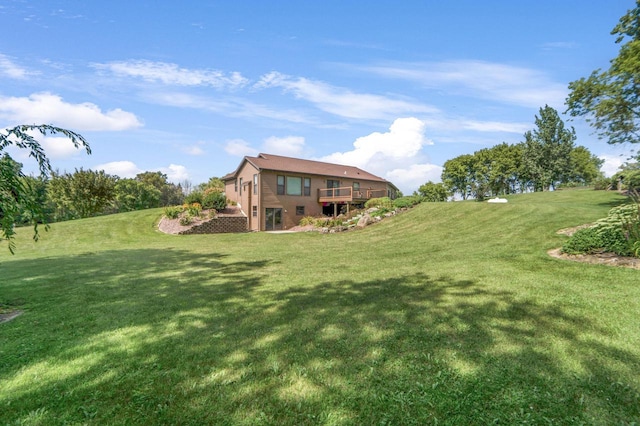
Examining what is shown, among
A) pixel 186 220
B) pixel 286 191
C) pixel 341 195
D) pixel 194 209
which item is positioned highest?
pixel 286 191

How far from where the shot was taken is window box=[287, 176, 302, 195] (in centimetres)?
2718

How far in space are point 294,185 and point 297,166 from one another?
2.52m

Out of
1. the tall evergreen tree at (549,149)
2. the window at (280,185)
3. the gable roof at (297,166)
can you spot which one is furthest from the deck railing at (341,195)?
the tall evergreen tree at (549,149)

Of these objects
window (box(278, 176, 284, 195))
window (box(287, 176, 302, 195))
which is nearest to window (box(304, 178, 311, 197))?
window (box(287, 176, 302, 195))

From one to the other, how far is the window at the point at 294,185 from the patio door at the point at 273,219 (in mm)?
2157

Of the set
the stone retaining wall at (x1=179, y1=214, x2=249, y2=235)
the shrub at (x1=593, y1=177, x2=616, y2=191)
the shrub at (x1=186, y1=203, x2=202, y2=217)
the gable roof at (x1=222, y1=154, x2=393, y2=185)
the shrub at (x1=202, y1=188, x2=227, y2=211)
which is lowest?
the stone retaining wall at (x1=179, y1=214, x2=249, y2=235)

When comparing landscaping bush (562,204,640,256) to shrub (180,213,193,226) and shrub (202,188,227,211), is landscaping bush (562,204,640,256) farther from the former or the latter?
A: shrub (202,188,227,211)

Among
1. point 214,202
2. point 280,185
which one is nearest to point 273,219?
point 280,185

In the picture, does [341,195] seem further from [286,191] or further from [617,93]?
[617,93]

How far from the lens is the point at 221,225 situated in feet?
80.3

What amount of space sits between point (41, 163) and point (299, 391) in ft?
22.5

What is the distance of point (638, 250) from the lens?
684 cm

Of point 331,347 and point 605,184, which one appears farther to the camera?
point 605,184

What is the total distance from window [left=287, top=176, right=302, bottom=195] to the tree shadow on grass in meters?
21.6
